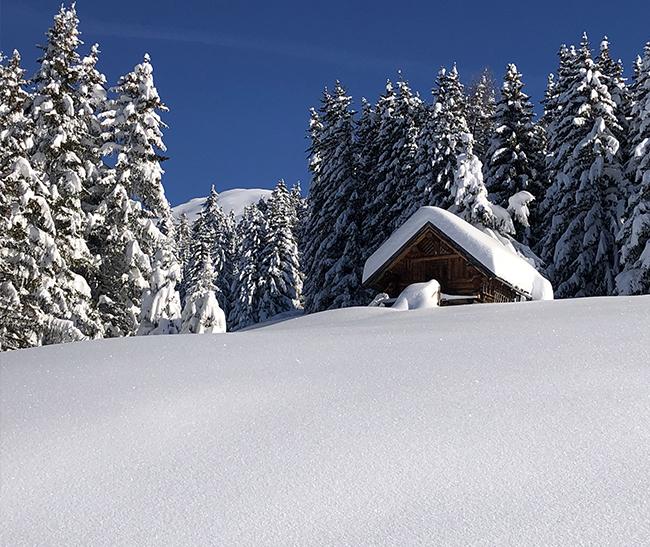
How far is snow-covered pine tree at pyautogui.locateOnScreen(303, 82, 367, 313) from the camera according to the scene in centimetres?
3203

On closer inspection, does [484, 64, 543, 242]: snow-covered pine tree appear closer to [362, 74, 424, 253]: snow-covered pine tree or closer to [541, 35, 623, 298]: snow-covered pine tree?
[541, 35, 623, 298]: snow-covered pine tree

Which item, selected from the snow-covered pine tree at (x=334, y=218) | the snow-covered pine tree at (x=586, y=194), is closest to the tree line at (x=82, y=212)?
the snow-covered pine tree at (x=334, y=218)

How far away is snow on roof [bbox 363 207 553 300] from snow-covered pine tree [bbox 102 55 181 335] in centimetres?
673

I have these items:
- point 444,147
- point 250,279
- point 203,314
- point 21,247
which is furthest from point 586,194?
point 250,279

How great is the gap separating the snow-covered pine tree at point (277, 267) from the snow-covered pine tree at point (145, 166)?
21017 mm

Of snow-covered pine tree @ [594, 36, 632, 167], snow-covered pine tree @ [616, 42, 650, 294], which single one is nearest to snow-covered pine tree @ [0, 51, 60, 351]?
snow-covered pine tree @ [616, 42, 650, 294]

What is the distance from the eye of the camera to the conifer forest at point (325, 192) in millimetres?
17312

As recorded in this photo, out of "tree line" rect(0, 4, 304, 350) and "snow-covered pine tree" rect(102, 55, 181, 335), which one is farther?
"snow-covered pine tree" rect(102, 55, 181, 335)

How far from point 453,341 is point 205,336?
377 centimetres

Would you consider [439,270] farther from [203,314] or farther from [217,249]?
[217,249]

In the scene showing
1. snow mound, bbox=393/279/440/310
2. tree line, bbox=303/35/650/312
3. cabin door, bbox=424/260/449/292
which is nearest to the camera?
snow mound, bbox=393/279/440/310

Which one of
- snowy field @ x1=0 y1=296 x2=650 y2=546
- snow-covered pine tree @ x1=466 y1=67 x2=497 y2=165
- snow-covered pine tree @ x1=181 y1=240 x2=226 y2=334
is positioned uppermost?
snow-covered pine tree @ x1=466 y1=67 x2=497 y2=165

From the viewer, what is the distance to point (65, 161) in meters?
18.5

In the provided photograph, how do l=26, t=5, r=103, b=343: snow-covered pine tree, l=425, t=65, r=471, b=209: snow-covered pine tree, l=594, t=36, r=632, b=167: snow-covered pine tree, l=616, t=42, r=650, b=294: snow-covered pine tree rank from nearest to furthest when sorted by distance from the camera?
l=26, t=5, r=103, b=343: snow-covered pine tree < l=616, t=42, r=650, b=294: snow-covered pine tree < l=594, t=36, r=632, b=167: snow-covered pine tree < l=425, t=65, r=471, b=209: snow-covered pine tree
